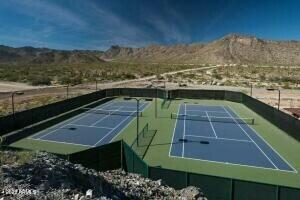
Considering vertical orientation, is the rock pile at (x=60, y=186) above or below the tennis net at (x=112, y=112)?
above

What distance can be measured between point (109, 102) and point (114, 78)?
43.4 metres

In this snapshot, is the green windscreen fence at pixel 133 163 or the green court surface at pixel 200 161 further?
the green court surface at pixel 200 161

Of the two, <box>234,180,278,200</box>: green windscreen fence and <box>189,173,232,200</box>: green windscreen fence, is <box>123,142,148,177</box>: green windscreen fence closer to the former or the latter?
<box>189,173,232,200</box>: green windscreen fence

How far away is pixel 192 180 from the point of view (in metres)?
14.5

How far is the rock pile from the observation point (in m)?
8.59

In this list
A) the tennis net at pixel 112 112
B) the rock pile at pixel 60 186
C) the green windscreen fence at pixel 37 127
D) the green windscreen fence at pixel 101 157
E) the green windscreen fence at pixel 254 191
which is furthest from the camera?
the tennis net at pixel 112 112

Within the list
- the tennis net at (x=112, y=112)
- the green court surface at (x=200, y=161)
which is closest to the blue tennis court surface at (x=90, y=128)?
the tennis net at (x=112, y=112)

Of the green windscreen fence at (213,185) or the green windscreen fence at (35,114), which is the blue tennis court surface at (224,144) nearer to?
the green windscreen fence at (213,185)

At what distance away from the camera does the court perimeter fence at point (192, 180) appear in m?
13.3

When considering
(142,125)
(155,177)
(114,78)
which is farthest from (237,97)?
(114,78)

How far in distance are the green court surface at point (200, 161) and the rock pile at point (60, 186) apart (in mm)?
7266

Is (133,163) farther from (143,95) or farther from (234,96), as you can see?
(143,95)

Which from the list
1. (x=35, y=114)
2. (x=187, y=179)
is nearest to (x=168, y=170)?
(x=187, y=179)

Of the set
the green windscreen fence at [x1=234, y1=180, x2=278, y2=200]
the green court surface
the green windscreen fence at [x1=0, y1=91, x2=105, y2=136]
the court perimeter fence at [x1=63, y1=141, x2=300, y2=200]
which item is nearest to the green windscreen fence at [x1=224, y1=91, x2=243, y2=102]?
the green court surface
